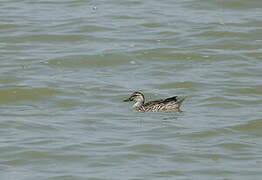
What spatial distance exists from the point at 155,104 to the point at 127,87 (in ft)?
4.80

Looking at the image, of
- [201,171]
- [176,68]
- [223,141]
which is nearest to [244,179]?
[201,171]

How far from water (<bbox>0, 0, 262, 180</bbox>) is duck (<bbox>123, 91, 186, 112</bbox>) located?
0.48ft

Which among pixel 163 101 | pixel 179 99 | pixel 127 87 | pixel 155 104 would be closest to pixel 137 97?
pixel 155 104

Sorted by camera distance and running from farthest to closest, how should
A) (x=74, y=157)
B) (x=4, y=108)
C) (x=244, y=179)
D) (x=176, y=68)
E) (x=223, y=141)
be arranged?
(x=176, y=68), (x=4, y=108), (x=223, y=141), (x=74, y=157), (x=244, y=179)

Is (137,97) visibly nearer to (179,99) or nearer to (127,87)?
(179,99)

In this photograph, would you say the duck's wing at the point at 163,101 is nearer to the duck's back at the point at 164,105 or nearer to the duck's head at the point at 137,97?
the duck's back at the point at 164,105

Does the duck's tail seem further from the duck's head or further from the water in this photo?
the duck's head

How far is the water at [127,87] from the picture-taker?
1272 cm

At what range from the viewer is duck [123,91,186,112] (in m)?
15.7

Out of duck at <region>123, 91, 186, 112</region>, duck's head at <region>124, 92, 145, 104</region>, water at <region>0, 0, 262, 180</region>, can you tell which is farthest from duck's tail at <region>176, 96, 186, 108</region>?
duck's head at <region>124, 92, 145, 104</region>

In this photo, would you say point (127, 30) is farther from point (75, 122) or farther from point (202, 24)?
point (75, 122)

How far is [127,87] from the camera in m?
17.2

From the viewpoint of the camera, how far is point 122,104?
16391 millimetres

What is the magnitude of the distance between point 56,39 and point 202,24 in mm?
3461
